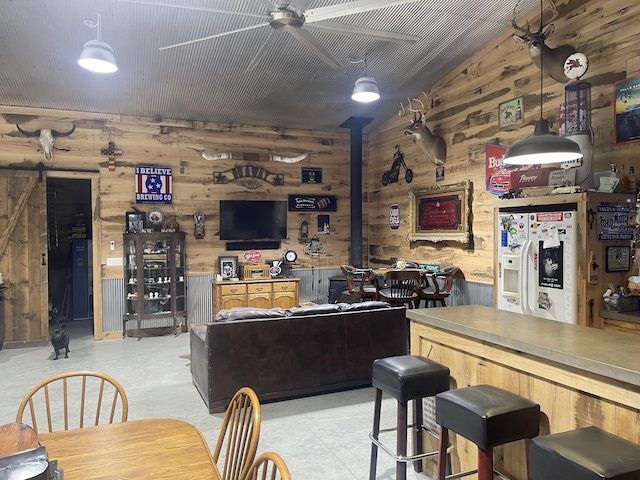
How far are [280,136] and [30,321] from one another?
452cm

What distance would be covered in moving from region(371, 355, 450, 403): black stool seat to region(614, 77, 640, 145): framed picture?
9.56ft

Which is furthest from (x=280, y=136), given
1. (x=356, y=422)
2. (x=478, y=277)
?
(x=356, y=422)

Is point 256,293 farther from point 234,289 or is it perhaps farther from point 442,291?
point 442,291

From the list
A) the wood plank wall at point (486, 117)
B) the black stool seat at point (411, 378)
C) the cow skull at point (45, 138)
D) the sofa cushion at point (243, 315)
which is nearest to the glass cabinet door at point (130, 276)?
the cow skull at point (45, 138)

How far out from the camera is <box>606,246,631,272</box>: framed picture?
3607 mm

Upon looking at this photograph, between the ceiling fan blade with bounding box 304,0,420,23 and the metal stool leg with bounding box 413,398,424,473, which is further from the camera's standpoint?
the ceiling fan blade with bounding box 304,0,420,23

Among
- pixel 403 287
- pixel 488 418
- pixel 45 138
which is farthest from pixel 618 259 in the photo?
pixel 45 138

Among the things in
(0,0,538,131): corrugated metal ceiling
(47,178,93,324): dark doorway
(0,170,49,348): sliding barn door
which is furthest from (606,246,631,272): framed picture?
(47,178,93,324): dark doorway

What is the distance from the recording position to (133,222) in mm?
6523

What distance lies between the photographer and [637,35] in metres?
3.80

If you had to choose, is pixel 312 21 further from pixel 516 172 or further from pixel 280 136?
pixel 280 136

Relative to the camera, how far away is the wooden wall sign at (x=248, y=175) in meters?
7.10

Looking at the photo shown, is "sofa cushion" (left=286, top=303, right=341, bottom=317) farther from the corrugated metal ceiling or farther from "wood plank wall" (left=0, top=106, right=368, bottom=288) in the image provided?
"wood plank wall" (left=0, top=106, right=368, bottom=288)

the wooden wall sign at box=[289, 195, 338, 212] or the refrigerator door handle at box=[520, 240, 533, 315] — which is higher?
the wooden wall sign at box=[289, 195, 338, 212]
